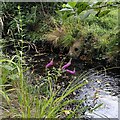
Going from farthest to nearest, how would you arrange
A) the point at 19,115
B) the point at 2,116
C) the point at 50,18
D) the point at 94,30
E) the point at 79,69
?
the point at 50,18 → the point at 94,30 → the point at 79,69 → the point at 2,116 → the point at 19,115

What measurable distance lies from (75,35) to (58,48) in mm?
326

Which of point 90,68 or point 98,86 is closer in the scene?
point 98,86

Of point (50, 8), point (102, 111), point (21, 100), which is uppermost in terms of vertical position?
point (50, 8)

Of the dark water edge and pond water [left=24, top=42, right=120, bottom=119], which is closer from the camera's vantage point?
pond water [left=24, top=42, right=120, bottom=119]

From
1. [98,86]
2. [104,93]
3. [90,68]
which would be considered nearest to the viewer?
[104,93]

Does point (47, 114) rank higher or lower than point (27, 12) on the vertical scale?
lower

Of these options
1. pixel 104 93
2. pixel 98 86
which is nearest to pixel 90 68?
pixel 98 86

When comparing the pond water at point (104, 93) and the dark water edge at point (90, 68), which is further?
the dark water edge at point (90, 68)

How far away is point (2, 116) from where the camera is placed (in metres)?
1.71

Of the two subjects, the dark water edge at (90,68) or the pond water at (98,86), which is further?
the dark water edge at (90,68)

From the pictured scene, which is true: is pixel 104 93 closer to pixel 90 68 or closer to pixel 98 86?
pixel 98 86

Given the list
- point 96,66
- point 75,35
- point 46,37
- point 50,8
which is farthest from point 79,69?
point 50,8

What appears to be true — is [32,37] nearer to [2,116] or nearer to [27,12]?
[27,12]

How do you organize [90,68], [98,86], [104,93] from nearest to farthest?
[104,93] < [98,86] < [90,68]
